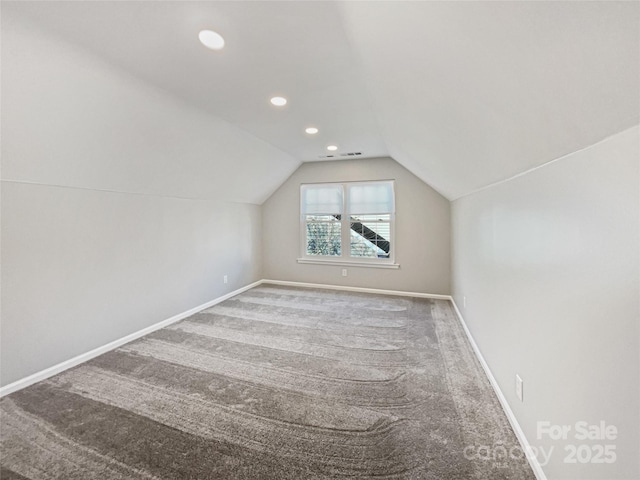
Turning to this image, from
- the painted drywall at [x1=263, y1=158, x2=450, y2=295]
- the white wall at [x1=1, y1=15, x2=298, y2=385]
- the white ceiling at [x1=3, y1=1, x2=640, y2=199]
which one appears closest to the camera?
the white ceiling at [x1=3, y1=1, x2=640, y2=199]

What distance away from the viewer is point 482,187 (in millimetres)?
2408

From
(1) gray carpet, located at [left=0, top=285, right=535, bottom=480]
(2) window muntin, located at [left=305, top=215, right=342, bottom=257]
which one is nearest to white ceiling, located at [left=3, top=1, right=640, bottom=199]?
(1) gray carpet, located at [left=0, top=285, right=535, bottom=480]

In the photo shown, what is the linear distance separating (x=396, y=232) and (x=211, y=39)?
3.78 metres

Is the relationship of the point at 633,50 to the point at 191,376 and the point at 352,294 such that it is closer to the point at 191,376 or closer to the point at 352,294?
the point at 191,376

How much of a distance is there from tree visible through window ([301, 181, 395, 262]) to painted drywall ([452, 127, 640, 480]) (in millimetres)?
2797

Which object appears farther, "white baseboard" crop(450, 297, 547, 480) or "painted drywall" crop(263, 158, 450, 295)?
"painted drywall" crop(263, 158, 450, 295)

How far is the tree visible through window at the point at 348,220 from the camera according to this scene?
473 cm

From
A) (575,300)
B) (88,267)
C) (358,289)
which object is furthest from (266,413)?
(358,289)

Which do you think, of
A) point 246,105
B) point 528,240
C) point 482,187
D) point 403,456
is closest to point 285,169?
point 246,105

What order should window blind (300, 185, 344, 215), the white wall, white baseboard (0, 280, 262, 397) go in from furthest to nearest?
window blind (300, 185, 344, 215), white baseboard (0, 280, 262, 397), the white wall

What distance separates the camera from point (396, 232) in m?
4.62

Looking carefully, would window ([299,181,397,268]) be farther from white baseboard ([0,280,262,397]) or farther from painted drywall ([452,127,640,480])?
painted drywall ([452,127,640,480])

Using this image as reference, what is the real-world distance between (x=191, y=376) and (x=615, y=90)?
2.88 m

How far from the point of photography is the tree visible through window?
4.73 m
